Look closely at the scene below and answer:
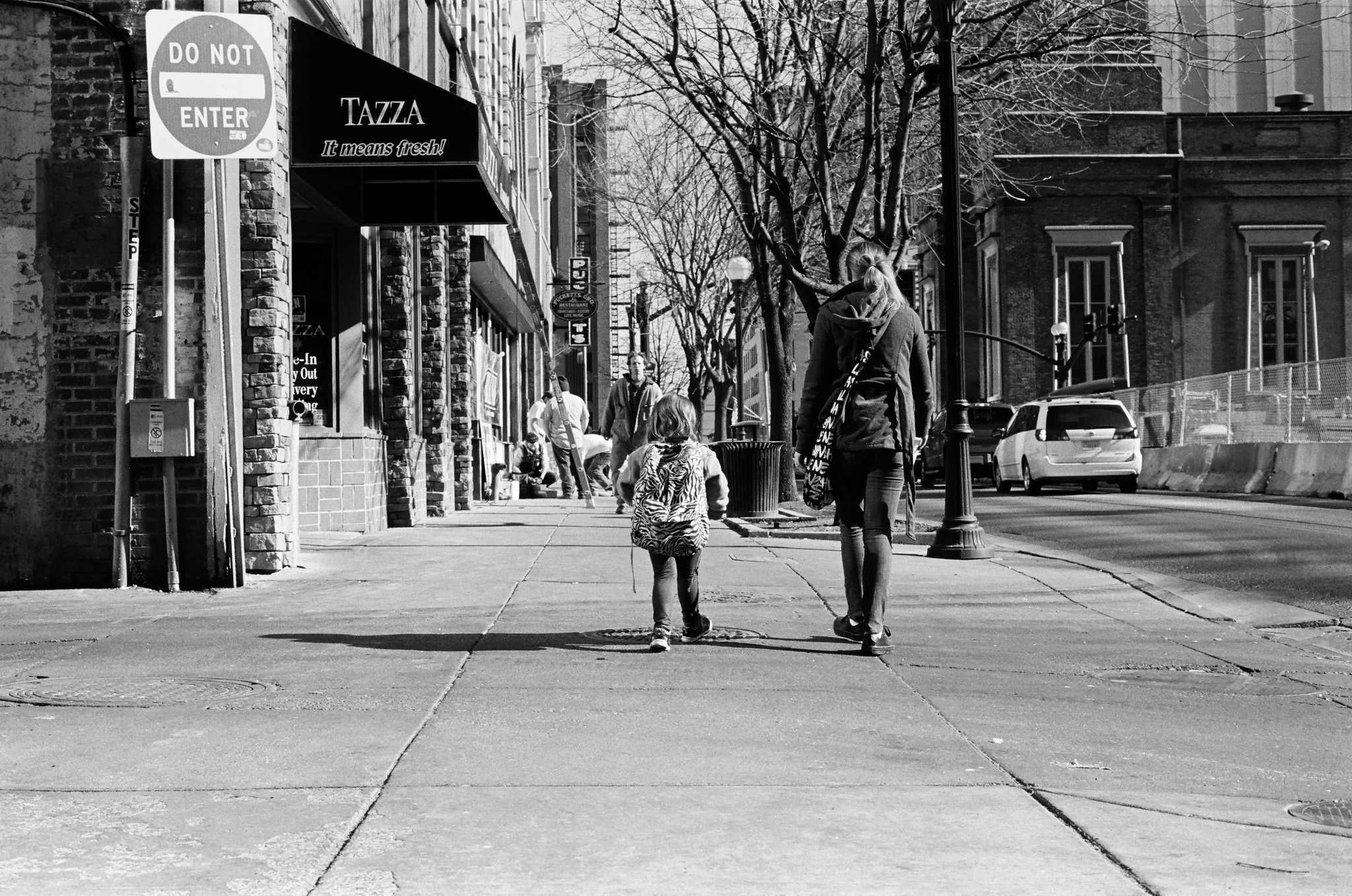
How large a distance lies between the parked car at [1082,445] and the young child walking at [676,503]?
2134 cm

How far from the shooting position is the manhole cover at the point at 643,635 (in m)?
8.04

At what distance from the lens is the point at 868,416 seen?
308 inches

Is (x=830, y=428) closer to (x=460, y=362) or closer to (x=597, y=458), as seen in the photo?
(x=460, y=362)

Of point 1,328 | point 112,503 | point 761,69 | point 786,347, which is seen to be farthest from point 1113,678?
point 786,347

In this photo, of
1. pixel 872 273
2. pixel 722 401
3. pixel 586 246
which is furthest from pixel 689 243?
pixel 586 246

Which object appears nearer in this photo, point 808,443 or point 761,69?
point 808,443

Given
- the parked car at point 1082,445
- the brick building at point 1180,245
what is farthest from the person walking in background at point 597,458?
the brick building at point 1180,245

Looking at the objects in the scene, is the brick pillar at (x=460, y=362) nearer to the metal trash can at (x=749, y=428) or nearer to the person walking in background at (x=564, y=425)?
the person walking in background at (x=564, y=425)

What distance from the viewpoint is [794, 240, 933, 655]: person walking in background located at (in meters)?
7.77

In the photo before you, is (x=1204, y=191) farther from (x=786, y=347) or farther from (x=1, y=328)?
(x=1, y=328)

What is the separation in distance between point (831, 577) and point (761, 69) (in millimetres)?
9828

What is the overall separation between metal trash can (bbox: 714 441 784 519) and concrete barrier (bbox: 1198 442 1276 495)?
10.4 m

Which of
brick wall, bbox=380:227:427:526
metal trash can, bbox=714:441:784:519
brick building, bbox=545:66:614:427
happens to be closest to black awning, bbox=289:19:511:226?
brick wall, bbox=380:227:427:526

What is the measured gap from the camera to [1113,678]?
7066 mm
